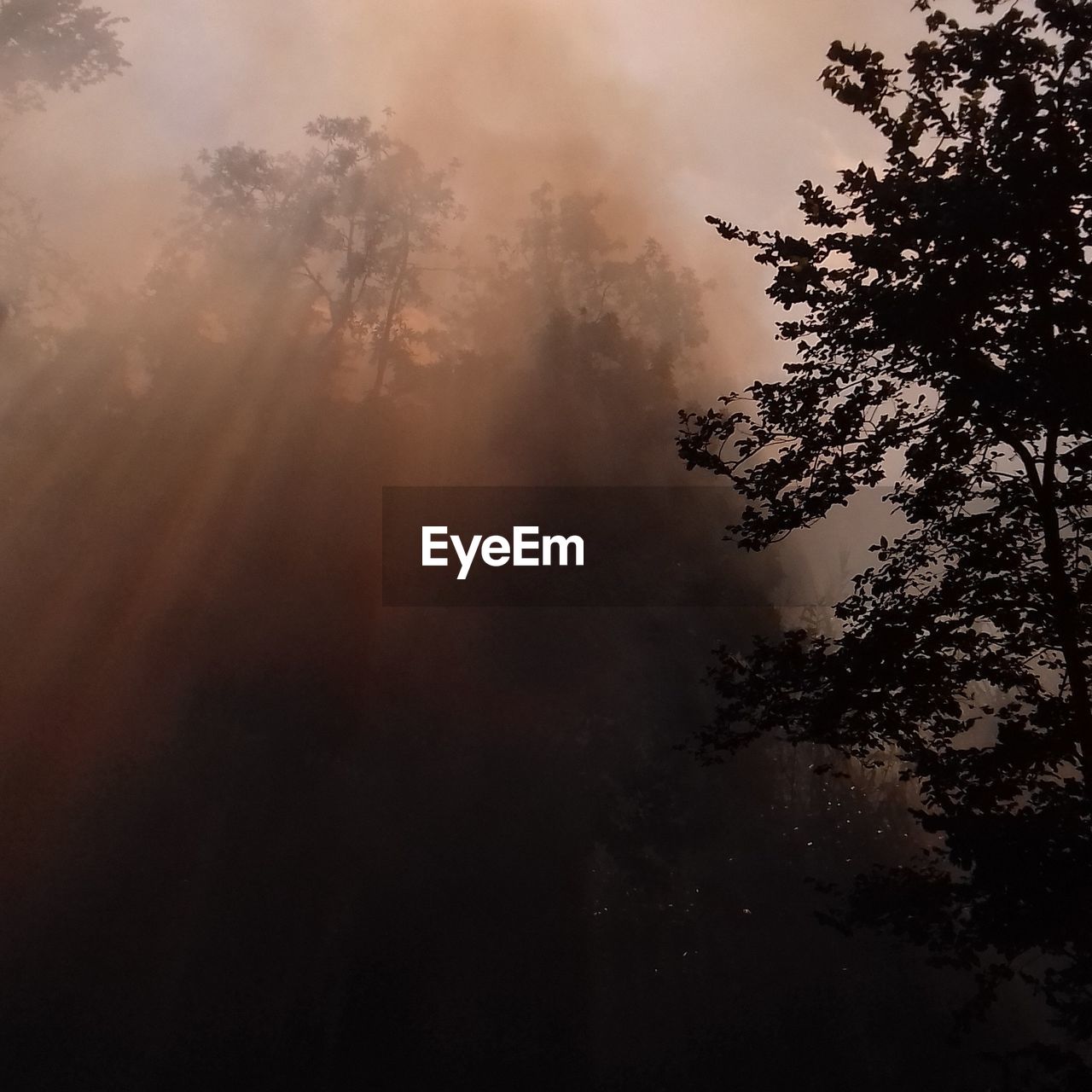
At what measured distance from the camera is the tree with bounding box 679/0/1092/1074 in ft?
19.3

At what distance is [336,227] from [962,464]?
39338 mm

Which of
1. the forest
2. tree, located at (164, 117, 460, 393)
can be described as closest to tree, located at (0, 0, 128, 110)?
the forest

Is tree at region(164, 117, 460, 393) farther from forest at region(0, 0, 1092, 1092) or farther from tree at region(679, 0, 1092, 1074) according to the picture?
tree at region(679, 0, 1092, 1074)

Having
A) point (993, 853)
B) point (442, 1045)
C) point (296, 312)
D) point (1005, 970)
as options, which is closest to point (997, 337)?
point (993, 853)

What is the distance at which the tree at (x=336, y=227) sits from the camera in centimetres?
3975

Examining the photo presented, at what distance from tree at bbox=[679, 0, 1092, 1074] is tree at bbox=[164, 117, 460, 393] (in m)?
34.8

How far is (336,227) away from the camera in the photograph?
4031 cm

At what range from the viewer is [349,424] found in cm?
3762

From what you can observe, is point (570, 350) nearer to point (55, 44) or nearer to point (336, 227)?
point (336, 227)

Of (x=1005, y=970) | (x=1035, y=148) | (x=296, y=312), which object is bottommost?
(x=1005, y=970)

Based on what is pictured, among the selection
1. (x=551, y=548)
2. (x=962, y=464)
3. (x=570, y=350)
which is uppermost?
(x=570, y=350)

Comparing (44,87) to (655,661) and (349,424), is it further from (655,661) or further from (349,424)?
(655,661)

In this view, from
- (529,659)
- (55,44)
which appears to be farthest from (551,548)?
(55,44)

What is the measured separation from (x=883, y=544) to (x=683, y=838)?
72.1 feet
